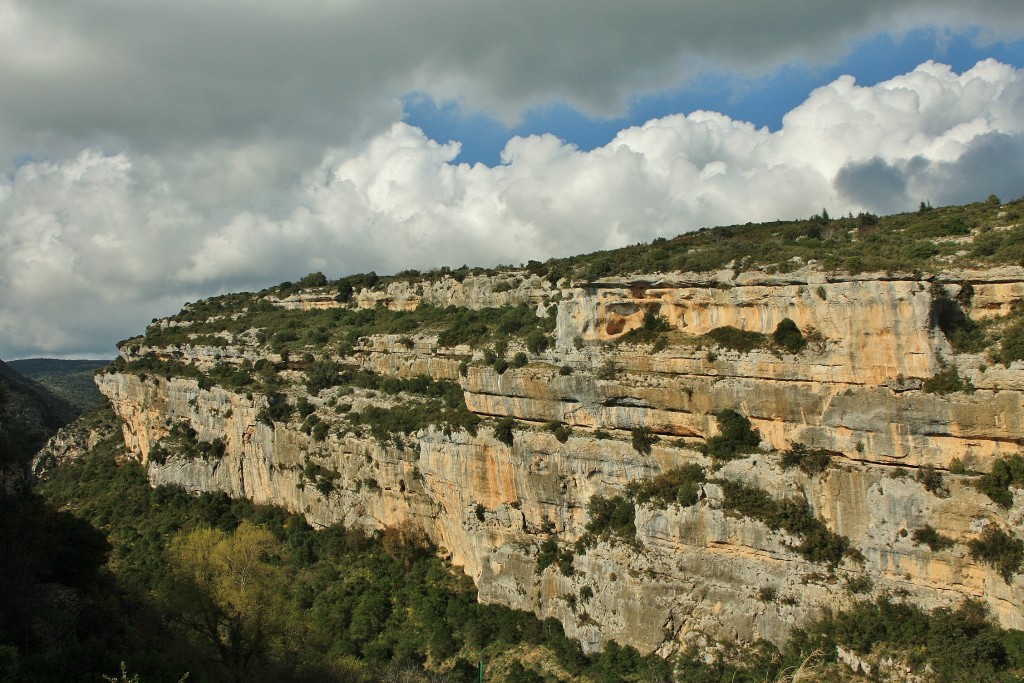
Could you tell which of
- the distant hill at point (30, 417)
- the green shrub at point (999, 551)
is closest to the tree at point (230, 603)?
the green shrub at point (999, 551)

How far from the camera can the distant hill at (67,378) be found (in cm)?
12440

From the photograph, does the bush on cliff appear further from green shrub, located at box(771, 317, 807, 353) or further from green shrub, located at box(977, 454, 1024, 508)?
green shrub, located at box(977, 454, 1024, 508)

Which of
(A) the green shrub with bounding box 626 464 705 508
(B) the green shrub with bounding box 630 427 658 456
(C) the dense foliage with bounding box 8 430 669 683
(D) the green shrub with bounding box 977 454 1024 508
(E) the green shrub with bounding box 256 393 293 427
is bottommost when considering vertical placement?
(C) the dense foliage with bounding box 8 430 669 683

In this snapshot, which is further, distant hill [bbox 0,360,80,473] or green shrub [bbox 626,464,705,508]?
distant hill [bbox 0,360,80,473]

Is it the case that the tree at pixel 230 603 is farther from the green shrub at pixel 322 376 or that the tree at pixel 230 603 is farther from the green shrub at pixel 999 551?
the green shrub at pixel 999 551

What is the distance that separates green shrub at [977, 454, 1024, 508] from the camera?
888 inches

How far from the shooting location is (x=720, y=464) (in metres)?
28.7

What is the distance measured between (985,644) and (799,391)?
10476 millimetres

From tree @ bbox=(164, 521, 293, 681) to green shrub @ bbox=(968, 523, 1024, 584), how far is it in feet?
91.2

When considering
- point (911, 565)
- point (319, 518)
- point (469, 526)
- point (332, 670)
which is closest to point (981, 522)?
point (911, 565)

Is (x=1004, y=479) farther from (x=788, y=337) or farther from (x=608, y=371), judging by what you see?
(x=608, y=371)

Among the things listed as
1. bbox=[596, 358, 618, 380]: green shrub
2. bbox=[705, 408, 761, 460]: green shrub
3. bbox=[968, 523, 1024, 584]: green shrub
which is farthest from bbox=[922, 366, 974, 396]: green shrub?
bbox=[596, 358, 618, 380]: green shrub

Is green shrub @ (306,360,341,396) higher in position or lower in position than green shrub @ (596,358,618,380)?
higher

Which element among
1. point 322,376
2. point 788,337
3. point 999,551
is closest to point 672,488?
point 788,337
